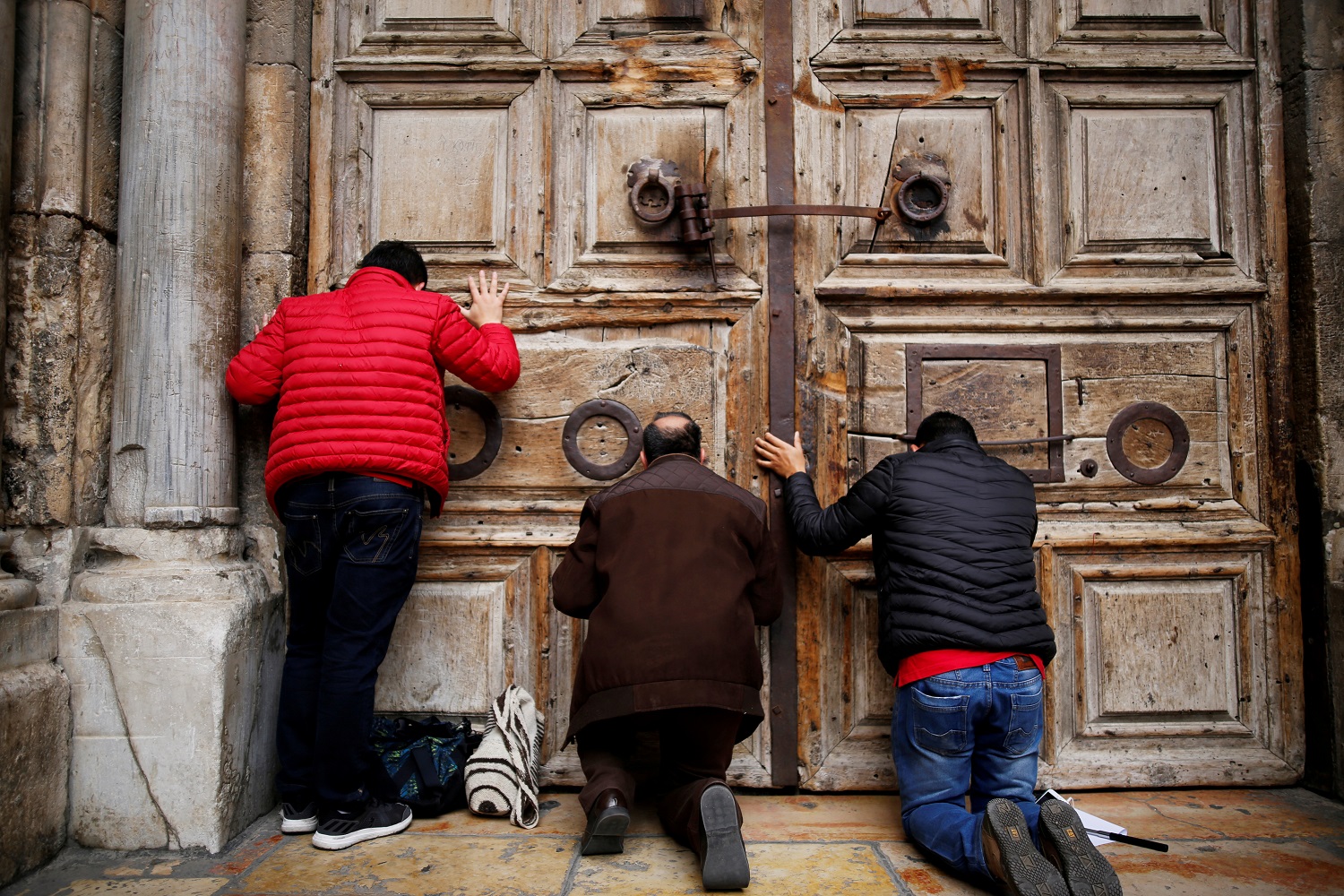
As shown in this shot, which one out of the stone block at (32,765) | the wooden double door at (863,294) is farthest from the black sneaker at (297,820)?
the stone block at (32,765)

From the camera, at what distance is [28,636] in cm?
254

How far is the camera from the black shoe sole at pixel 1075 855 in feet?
6.93

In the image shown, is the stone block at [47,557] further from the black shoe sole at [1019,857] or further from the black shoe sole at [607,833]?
the black shoe sole at [1019,857]

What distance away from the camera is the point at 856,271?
10.9 ft

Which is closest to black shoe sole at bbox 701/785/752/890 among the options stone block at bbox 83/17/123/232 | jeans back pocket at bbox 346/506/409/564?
jeans back pocket at bbox 346/506/409/564

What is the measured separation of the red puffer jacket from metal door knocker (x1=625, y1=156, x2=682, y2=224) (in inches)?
33.7

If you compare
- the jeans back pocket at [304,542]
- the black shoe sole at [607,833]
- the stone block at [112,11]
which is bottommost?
the black shoe sole at [607,833]

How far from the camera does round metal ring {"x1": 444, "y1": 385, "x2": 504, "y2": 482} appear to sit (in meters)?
3.24

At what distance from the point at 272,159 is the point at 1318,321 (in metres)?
4.15

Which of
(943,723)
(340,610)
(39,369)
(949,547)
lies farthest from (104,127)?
(943,723)

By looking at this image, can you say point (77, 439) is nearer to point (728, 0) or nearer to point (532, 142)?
point (532, 142)

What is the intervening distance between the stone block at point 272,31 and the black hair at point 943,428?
283 cm

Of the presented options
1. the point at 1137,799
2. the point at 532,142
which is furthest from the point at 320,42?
the point at 1137,799

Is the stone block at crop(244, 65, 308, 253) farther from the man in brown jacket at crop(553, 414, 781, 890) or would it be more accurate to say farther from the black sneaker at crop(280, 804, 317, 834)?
the black sneaker at crop(280, 804, 317, 834)
